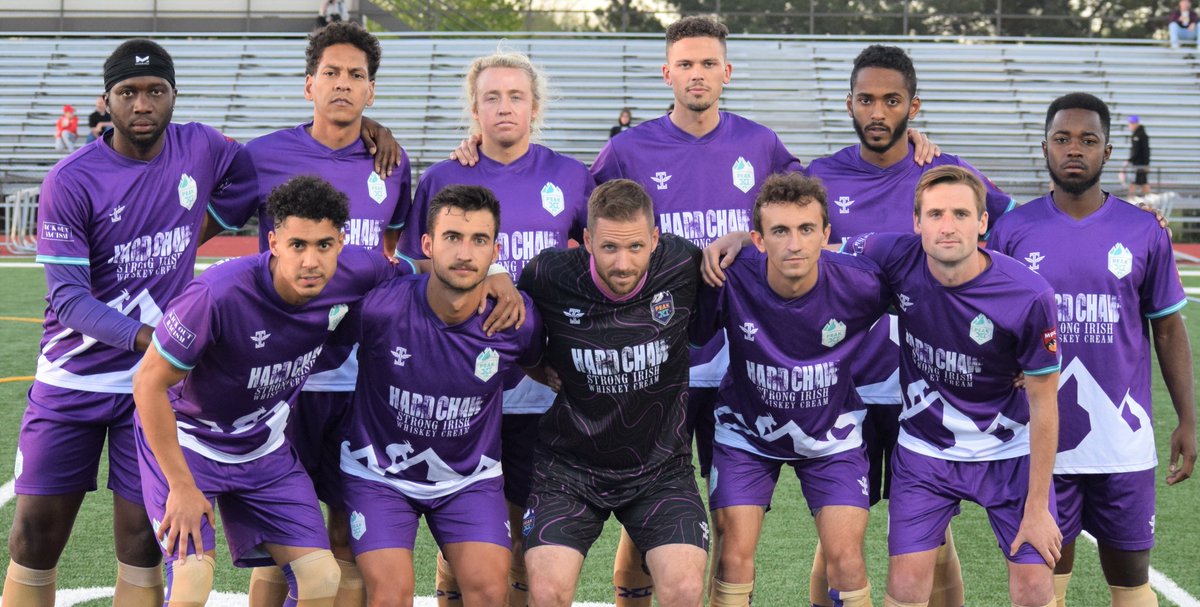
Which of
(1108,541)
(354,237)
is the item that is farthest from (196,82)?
(1108,541)

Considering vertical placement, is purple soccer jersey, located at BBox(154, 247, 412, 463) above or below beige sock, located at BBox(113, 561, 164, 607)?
above

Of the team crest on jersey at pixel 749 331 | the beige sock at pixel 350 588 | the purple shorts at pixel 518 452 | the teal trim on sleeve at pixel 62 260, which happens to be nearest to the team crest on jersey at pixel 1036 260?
the team crest on jersey at pixel 749 331

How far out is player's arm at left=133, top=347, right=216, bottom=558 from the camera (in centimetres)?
353

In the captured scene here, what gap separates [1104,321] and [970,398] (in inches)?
21.2

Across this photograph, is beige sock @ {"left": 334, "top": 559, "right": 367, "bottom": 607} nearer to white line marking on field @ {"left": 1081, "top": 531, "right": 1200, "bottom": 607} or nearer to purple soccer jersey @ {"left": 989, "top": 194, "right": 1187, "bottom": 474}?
purple soccer jersey @ {"left": 989, "top": 194, "right": 1187, "bottom": 474}

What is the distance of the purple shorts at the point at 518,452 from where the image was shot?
4434 millimetres

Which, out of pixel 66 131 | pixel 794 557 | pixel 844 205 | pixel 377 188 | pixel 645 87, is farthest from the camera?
pixel 645 87

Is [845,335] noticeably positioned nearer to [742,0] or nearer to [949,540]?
[949,540]

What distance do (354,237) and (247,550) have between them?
123cm

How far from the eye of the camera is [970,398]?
396 centimetres

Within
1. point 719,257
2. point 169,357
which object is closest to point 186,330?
point 169,357

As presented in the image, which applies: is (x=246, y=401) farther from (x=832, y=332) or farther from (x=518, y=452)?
(x=832, y=332)

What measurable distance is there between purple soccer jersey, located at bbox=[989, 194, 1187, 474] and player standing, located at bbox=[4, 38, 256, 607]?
10.0 feet

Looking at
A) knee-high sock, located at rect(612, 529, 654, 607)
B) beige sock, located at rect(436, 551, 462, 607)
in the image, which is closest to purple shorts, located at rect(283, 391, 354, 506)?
beige sock, located at rect(436, 551, 462, 607)
